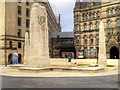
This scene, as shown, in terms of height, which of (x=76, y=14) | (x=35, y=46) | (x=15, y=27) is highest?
(x=76, y=14)

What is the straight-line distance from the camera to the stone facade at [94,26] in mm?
69500

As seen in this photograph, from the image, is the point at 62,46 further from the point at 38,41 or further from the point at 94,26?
the point at 38,41

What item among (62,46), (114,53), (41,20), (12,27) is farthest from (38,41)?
(62,46)

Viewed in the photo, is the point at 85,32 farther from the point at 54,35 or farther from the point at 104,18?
the point at 54,35

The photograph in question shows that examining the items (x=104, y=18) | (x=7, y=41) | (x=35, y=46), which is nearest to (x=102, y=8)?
(x=104, y=18)

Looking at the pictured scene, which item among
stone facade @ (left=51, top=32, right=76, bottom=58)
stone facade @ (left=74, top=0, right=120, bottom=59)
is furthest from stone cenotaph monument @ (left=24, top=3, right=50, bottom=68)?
stone facade @ (left=51, top=32, right=76, bottom=58)

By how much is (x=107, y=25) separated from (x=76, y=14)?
43.0 feet

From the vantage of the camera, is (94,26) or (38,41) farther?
(94,26)

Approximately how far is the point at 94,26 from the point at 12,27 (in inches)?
1014

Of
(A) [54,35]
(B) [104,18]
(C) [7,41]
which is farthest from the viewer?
(A) [54,35]

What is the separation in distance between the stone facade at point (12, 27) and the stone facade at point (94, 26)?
18.1 meters

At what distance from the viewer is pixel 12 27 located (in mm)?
64062

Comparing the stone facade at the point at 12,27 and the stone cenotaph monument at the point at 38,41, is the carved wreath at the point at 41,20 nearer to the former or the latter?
the stone cenotaph monument at the point at 38,41

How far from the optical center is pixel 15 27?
6519cm
